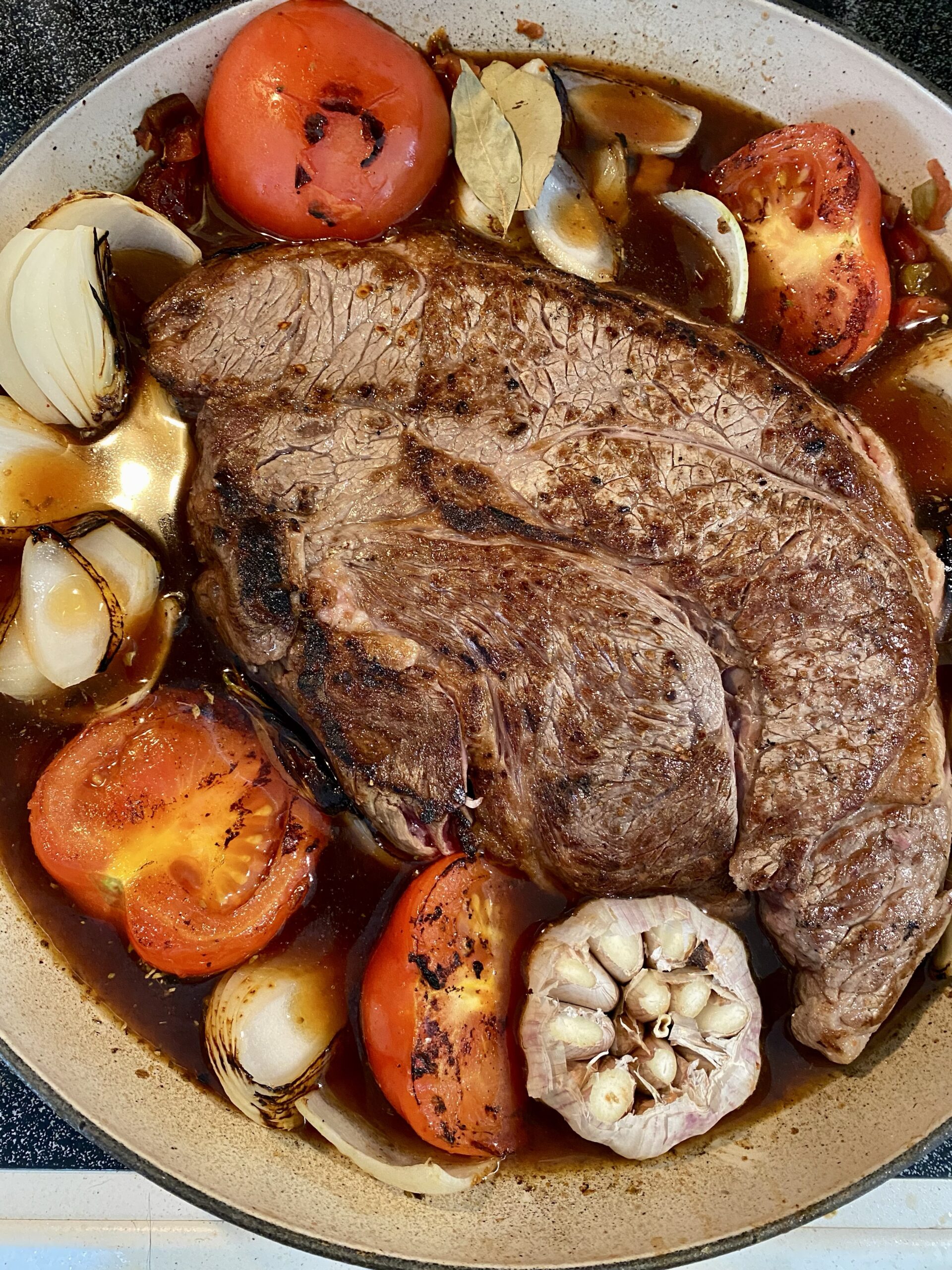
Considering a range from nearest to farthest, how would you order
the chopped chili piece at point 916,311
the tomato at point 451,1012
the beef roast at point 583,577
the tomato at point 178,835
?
the beef roast at point 583,577
the tomato at point 451,1012
the tomato at point 178,835
the chopped chili piece at point 916,311

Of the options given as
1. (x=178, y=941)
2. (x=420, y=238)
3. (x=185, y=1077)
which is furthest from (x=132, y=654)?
(x=420, y=238)

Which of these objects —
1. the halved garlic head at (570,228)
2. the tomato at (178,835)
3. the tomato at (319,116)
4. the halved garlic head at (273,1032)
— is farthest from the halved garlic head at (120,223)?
the halved garlic head at (273,1032)

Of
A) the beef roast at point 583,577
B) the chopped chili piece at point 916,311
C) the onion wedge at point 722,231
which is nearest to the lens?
the beef roast at point 583,577

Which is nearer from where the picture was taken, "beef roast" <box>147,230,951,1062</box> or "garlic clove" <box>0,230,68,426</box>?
"beef roast" <box>147,230,951,1062</box>

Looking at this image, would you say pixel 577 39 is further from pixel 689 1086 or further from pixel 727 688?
pixel 689 1086

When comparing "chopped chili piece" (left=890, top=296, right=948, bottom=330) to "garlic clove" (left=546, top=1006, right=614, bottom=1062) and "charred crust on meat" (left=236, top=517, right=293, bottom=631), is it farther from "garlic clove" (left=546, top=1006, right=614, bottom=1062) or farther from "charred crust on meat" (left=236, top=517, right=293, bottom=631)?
"garlic clove" (left=546, top=1006, right=614, bottom=1062)

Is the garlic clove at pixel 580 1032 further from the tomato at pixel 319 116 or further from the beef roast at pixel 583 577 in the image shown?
the tomato at pixel 319 116

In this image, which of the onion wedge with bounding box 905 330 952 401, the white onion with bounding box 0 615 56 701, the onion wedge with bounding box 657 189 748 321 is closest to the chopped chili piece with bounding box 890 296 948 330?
the onion wedge with bounding box 905 330 952 401

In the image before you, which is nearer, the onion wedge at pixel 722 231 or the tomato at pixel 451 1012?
the tomato at pixel 451 1012
